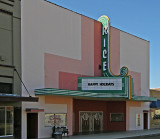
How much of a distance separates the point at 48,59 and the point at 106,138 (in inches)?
320

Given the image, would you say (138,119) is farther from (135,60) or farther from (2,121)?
(2,121)

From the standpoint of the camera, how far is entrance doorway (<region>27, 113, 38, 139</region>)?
23.0m

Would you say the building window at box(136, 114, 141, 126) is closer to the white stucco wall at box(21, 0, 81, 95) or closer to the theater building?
the theater building

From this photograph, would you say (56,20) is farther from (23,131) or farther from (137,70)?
(137,70)

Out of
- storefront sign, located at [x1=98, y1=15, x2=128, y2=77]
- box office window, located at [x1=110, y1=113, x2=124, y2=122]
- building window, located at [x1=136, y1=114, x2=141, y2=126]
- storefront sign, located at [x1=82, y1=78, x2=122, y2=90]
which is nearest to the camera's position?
storefront sign, located at [x1=82, y1=78, x2=122, y2=90]

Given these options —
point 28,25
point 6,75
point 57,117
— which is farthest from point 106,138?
point 28,25

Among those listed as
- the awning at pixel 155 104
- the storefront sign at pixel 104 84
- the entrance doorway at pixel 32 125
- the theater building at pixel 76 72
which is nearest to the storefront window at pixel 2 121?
the theater building at pixel 76 72

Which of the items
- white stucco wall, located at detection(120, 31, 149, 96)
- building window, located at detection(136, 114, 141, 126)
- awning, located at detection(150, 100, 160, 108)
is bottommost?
building window, located at detection(136, 114, 141, 126)

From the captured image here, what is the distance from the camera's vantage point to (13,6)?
2198 cm

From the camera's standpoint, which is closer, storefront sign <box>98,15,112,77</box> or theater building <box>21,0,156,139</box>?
theater building <box>21,0,156,139</box>

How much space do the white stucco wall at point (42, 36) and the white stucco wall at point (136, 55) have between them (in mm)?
7576

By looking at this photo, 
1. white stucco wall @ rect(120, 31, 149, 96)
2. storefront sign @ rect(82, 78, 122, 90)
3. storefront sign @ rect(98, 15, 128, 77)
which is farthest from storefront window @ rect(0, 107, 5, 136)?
white stucco wall @ rect(120, 31, 149, 96)

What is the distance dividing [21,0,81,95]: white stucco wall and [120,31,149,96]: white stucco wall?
758 cm

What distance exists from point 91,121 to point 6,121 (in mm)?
12153
